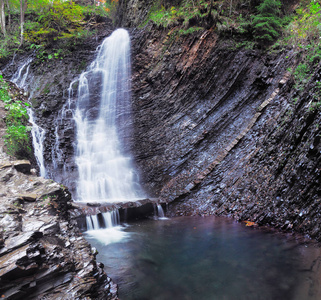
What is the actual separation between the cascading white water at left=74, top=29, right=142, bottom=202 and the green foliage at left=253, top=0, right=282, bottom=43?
767 centimetres

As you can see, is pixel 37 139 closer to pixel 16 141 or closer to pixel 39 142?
pixel 39 142

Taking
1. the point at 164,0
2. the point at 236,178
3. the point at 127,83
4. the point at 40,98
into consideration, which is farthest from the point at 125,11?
the point at 236,178

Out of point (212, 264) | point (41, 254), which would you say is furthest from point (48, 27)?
point (212, 264)

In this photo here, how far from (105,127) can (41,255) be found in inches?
413

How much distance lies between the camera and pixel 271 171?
6855 mm

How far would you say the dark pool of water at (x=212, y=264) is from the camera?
3936 mm

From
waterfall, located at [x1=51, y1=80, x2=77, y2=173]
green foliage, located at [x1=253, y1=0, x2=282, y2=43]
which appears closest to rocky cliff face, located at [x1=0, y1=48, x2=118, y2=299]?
waterfall, located at [x1=51, y1=80, x2=77, y2=173]

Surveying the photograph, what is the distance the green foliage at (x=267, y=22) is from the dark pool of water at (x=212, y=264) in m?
8.74

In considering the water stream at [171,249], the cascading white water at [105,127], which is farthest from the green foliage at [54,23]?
the water stream at [171,249]

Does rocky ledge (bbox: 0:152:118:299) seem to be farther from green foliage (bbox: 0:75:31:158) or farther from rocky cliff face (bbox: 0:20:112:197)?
rocky cliff face (bbox: 0:20:112:197)

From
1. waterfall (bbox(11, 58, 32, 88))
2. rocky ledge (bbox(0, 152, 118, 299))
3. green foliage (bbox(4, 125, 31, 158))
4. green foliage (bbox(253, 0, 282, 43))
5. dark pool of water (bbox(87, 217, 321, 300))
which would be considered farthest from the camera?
waterfall (bbox(11, 58, 32, 88))

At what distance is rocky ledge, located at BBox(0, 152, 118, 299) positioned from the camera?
280cm

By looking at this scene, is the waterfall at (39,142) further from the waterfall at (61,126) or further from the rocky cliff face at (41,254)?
the rocky cliff face at (41,254)

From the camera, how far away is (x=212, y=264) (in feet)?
16.5
